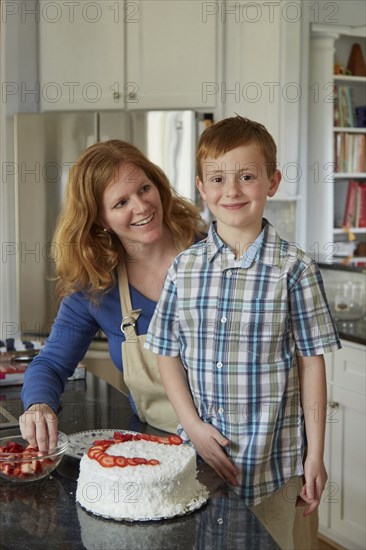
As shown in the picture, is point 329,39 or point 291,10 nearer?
point 291,10

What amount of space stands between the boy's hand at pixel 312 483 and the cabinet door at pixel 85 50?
2674 millimetres

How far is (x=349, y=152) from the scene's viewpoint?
4898mm

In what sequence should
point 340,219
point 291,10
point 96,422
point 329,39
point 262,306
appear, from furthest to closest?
point 340,219 → point 329,39 → point 291,10 → point 96,422 → point 262,306

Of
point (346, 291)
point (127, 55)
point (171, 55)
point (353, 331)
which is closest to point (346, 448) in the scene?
point (353, 331)

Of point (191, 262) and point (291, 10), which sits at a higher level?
point (291, 10)

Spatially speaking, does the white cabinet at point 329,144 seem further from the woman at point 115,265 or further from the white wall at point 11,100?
the woman at point 115,265

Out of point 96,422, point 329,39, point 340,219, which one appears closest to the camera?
point 96,422

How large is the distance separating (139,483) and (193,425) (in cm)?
35

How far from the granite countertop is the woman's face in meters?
0.58

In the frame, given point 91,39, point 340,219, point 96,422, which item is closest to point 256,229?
point 96,422

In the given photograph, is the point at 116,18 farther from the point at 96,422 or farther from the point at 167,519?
the point at 167,519

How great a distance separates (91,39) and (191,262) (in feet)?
8.43

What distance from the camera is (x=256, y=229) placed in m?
1.68

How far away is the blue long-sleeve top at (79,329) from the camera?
192 centimetres
